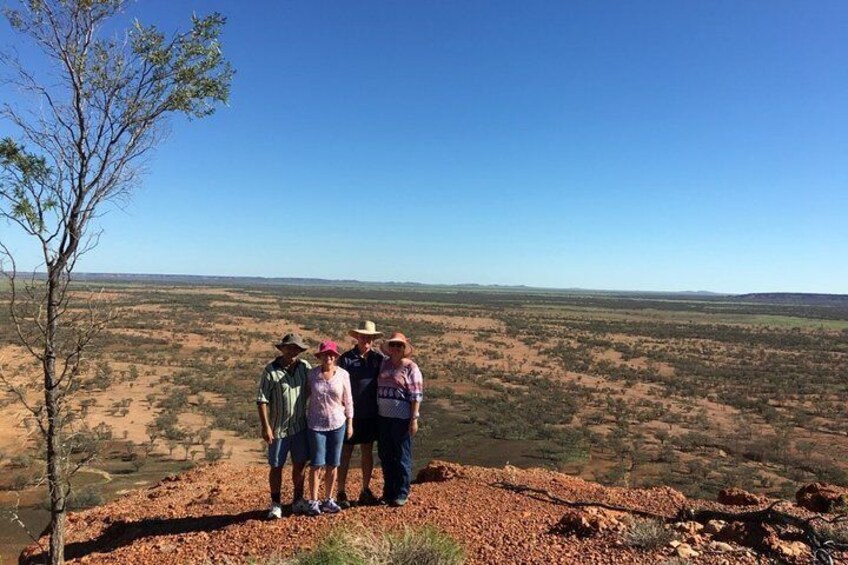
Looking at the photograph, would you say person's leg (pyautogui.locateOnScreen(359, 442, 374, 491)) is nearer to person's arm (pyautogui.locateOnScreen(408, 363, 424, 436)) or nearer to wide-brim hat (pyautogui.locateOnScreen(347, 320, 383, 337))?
person's arm (pyautogui.locateOnScreen(408, 363, 424, 436))

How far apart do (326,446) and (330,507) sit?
0.56m

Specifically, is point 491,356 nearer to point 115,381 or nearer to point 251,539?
point 115,381

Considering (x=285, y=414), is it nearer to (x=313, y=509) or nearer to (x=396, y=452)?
(x=313, y=509)

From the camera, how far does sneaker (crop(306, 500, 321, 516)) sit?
5.19 meters

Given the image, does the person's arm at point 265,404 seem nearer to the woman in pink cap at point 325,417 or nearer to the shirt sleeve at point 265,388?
the shirt sleeve at point 265,388

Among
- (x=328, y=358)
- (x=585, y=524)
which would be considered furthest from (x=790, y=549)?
(x=328, y=358)

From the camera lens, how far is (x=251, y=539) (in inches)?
188

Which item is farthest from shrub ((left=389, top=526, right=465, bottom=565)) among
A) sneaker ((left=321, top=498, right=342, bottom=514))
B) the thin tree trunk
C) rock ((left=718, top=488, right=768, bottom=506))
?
rock ((left=718, top=488, right=768, bottom=506))

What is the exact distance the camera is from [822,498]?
6375mm

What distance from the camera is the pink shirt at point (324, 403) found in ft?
17.1

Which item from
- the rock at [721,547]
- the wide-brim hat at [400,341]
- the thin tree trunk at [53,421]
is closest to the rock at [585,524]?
the rock at [721,547]

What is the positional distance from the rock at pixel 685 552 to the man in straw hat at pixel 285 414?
3193 mm

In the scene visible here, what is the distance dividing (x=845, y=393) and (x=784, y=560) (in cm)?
2383

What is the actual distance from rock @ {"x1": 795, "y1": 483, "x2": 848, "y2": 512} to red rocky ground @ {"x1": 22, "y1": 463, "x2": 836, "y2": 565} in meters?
1.38
